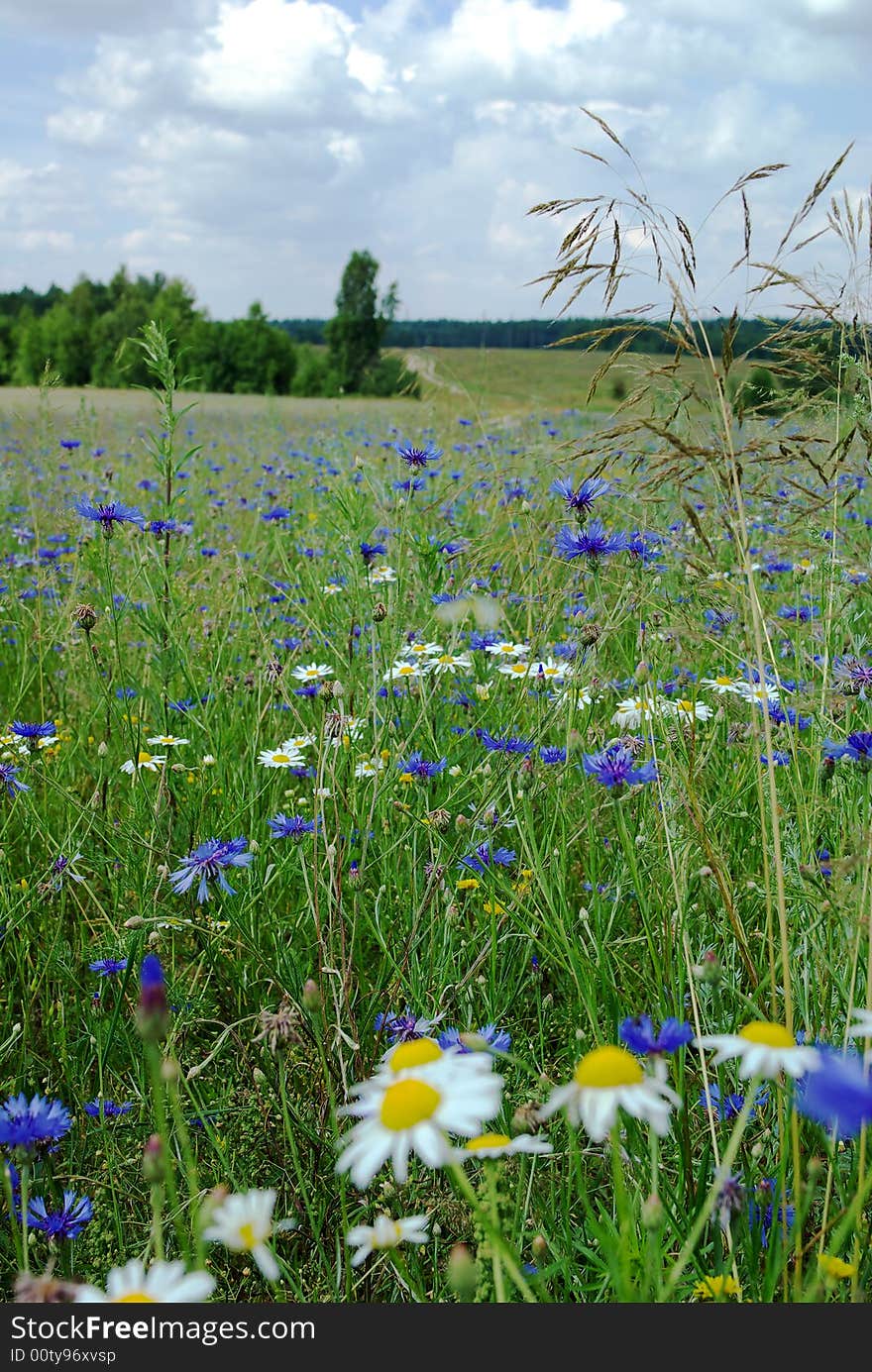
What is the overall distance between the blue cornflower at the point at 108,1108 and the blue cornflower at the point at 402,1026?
1.19 ft

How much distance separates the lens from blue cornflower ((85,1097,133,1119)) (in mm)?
1379

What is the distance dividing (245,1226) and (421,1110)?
144mm

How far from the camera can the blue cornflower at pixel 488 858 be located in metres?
1.52

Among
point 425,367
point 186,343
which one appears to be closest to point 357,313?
point 186,343

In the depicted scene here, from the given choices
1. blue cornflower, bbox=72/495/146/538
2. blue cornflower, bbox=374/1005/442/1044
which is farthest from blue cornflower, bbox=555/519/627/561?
blue cornflower, bbox=72/495/146/538

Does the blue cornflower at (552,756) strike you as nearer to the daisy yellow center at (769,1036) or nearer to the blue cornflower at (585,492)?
the blue cornflower at (585,492)

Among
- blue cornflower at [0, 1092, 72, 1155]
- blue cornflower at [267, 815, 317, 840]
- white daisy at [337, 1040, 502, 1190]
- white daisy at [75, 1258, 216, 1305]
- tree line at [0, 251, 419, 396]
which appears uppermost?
A: tree line at [0, 251, 419, 396]

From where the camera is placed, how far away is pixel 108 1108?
1.40 meters

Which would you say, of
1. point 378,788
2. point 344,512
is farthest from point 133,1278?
point 344,512

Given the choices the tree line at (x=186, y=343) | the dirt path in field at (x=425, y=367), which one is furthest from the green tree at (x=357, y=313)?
the dirt path in field at (x=425, y=367)

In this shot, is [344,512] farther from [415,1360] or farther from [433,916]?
[415,1360]

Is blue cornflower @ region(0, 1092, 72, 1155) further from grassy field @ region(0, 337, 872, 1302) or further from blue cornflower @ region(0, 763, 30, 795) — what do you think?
blue cornflower @ region(0, 763, 30, 795)

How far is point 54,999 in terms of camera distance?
167 cm

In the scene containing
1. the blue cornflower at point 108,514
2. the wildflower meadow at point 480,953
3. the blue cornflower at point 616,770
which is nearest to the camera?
the wildflower meadow at point 480,953
